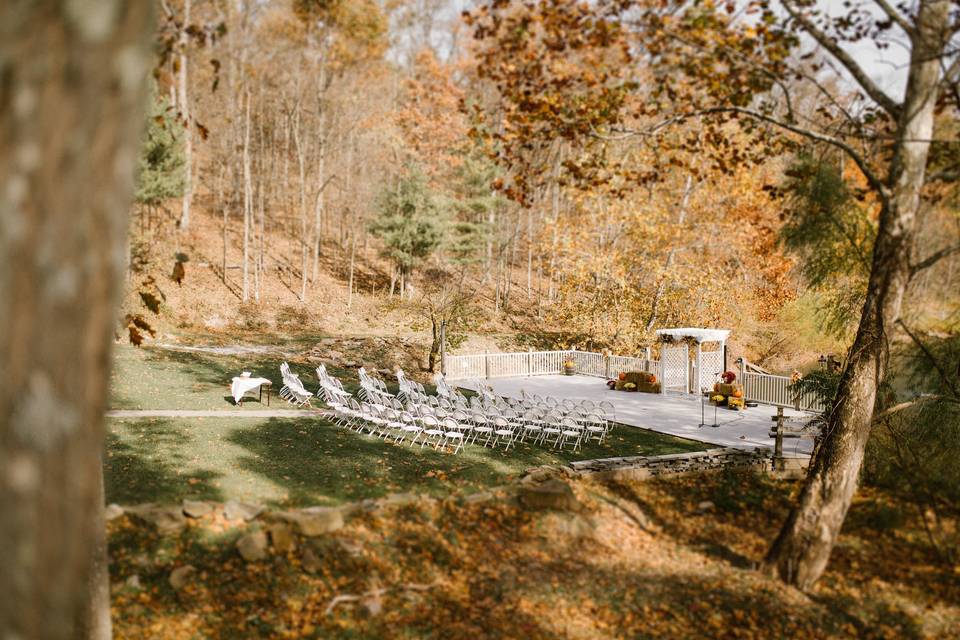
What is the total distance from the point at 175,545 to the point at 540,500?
196 inches

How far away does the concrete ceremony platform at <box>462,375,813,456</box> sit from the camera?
14.9 m

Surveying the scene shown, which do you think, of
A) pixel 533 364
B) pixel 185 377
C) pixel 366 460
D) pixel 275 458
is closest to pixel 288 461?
pixel 275 458

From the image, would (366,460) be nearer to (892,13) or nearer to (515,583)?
(515,583)

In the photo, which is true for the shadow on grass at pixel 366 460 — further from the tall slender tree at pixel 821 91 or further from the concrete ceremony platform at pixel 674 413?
the tall slender tree at pixel 821 91

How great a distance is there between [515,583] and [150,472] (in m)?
6.13

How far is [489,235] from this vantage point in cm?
3738

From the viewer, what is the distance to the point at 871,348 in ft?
25.5

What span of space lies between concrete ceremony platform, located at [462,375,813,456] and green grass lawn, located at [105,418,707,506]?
1.38 metres

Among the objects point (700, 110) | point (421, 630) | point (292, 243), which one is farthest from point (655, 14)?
point (292, 243)

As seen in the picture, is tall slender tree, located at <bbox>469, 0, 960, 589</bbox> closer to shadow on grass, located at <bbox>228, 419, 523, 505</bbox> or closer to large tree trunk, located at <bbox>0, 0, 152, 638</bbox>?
shadow on grass, located at <bbox>228, 419, 523, 505</bbox>

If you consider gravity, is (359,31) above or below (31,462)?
above

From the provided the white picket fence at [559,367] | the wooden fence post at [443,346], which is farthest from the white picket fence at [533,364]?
the wooden fence post at [443,346]

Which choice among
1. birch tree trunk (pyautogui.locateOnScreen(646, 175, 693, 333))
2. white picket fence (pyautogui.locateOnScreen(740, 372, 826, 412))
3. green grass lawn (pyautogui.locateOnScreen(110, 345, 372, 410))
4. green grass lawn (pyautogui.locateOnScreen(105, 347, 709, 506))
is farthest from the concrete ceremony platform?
green grass lawn (pyautogui.locateOnScreen(110, 345, 372, 410))

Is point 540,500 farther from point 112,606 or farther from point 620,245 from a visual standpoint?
point 620,245
